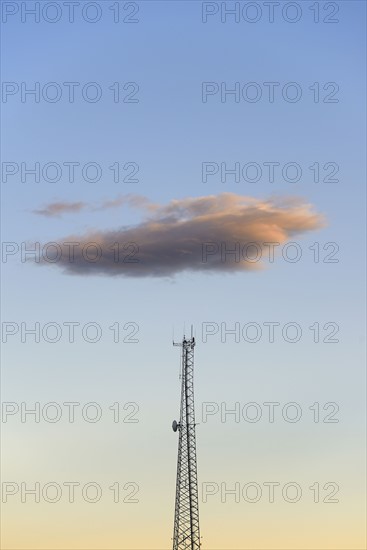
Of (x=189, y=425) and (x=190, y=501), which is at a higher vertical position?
(x=189, y=425)

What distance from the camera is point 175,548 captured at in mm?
104938

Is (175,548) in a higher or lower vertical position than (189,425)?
lower

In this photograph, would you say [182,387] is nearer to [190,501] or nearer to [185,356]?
[185,356]

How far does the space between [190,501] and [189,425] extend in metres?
7.82

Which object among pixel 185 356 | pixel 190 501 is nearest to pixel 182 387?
pixel 185 356

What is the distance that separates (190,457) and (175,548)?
959 centimetres

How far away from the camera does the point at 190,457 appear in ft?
346

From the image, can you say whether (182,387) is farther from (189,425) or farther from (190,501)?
(190,501)

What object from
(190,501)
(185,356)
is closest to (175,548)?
(190,501)

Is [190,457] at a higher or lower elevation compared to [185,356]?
lower

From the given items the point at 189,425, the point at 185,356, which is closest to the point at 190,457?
the point at 189,425

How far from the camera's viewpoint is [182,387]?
348 feet

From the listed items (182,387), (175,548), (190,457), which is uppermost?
(182,387)

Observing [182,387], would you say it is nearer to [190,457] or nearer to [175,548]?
[190,457]
